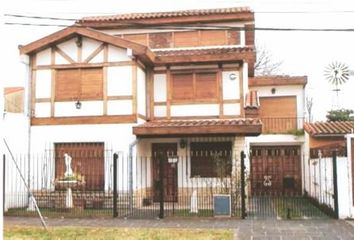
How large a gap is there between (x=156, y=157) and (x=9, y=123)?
5454 millimetres

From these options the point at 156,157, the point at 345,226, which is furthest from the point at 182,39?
the point at 345,226

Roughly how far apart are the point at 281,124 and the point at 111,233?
14972mm

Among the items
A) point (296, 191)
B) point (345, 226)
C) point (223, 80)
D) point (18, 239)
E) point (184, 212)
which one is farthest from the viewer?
point (296, 191)

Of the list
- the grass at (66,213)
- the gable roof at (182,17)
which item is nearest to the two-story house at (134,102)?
the grass at (66,213)

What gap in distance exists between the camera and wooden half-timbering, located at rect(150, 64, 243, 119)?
701 inches

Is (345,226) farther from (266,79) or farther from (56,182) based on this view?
(266,79)

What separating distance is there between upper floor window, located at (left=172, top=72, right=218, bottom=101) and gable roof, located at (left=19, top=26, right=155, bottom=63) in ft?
5.07

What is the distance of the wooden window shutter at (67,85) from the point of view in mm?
16872

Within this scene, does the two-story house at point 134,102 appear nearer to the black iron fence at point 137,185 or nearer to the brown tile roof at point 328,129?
the black iron fence at point 137,185

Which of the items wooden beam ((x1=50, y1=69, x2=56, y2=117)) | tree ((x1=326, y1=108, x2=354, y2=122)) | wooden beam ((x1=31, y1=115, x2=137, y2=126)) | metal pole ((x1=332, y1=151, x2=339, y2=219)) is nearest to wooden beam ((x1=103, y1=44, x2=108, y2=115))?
wooden beam ((x1=31, y1=115, x2=137, y2=126))

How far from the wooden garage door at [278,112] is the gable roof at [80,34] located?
8.90m

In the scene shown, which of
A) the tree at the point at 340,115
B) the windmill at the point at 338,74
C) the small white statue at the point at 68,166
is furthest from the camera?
the windmill at the point at 338,74

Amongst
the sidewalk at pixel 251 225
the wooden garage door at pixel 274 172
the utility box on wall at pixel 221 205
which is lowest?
the sidewalk at pixel 251 225

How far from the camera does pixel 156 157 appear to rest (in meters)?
18.2
